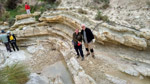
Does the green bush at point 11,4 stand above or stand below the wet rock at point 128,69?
above

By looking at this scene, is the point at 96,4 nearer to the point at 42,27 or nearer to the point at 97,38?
the point at 97,38

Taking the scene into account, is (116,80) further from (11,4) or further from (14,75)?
(11,4)

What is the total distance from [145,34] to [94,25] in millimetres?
2143

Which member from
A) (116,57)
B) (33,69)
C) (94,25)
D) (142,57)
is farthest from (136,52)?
(33,69)

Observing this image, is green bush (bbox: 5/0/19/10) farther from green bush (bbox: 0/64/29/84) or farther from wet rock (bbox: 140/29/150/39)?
wet rock (bbox: 140/29/150/39)

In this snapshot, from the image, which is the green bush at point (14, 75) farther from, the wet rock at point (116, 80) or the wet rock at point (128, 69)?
the wet rock at point (128, 69)

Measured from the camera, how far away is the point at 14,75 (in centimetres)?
378

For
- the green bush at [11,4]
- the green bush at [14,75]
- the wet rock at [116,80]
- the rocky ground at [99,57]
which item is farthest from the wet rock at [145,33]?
the green bush at [11,4]

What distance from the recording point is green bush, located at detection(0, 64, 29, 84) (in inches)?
135

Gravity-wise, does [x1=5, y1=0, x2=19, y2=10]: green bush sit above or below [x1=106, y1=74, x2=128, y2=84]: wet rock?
above

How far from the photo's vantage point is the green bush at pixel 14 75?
3420mm

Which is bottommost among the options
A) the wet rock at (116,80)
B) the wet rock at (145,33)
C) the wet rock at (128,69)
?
the wet rock at (116,80)

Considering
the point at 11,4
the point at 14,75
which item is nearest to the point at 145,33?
the point at 14,75

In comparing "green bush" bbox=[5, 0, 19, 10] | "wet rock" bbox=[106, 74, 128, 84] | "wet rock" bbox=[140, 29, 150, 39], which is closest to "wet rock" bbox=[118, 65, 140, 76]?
"wet rock" bbox=[106, 74, 128, 84]
